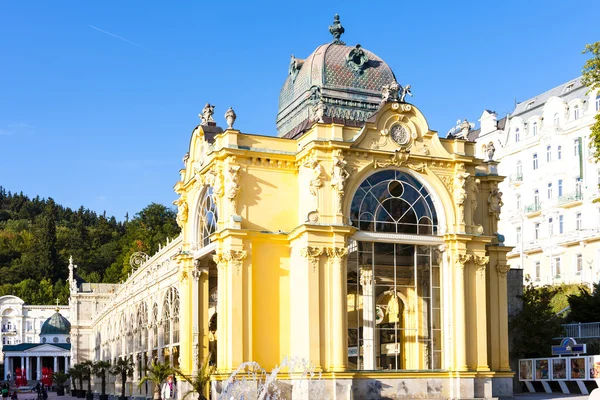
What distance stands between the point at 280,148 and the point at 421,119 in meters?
5.37

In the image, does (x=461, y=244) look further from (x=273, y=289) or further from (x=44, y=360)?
(x=44, y=360)

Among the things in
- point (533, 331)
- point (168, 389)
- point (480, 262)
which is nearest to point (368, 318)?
point (480, 262)

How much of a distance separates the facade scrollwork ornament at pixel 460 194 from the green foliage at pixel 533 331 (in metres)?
7.25

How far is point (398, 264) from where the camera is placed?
33500mm

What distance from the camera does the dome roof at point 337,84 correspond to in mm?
35438

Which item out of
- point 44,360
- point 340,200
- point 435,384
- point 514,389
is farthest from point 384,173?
point 44,360

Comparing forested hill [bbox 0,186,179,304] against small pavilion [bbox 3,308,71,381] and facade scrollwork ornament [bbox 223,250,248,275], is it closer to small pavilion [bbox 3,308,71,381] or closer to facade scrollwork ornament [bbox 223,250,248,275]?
small pavilion [bbox 3,308,71,381]

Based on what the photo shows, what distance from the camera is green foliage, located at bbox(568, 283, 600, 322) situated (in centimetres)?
4138

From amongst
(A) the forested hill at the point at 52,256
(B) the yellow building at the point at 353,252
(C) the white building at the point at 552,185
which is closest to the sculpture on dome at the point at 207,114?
(B) the yellow building at the point at 353,252

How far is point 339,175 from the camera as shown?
31.0 metres

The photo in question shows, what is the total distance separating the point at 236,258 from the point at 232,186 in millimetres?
2559

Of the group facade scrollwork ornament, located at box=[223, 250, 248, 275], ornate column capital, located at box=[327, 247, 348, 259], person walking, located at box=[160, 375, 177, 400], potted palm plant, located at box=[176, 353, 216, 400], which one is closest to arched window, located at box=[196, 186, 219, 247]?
facade scrollwork ornament, located at box=[223, 250, 248, 275]

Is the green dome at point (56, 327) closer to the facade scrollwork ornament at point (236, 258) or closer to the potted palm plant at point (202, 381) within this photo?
the potted palm plant at point (202, 381)

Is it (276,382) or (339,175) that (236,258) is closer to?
(276,382)
